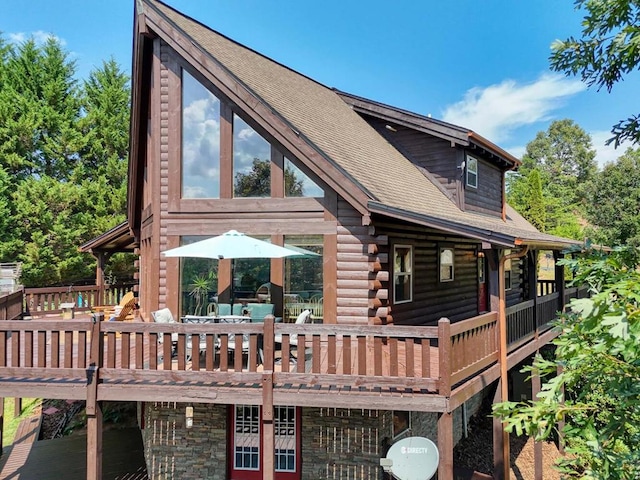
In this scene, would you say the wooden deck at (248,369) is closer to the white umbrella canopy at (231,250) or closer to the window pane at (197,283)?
the white umbrella canopy at (231,250)

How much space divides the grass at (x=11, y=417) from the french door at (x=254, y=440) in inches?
271

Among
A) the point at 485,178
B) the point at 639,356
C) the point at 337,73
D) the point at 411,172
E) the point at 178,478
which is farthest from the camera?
the point at 337,73

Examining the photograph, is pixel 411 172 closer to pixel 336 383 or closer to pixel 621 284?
pixel 336 383

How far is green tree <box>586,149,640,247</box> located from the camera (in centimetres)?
2672

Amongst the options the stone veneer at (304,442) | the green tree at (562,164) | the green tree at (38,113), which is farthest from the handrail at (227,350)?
the green tree at (562,164)

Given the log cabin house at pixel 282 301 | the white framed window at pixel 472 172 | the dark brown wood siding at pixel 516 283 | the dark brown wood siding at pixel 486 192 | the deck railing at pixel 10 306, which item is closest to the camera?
the log cabin house at pixel 282 301

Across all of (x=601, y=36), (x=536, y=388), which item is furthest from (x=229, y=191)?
(x=536, y=388)

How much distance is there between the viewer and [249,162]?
27.3 feet

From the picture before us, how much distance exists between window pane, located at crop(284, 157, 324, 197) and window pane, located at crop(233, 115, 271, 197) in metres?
0.36

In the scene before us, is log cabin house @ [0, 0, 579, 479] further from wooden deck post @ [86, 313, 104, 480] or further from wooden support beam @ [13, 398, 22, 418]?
wooden support beam @ [13, 398, 22, 418]

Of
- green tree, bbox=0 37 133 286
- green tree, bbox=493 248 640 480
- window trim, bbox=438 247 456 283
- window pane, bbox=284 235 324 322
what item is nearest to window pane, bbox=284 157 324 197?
window pane, bbox=284 235 324 322

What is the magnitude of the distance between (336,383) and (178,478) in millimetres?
4276

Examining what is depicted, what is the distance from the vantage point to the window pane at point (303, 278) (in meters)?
7.95

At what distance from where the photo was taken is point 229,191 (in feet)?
27.2
